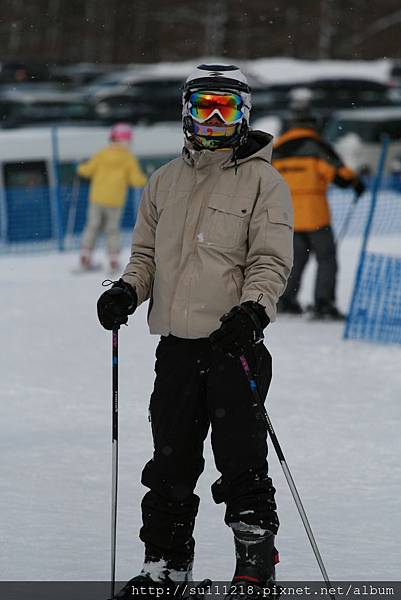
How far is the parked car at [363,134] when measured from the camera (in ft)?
63.8

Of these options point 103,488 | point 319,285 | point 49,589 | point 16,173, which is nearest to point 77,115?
point 16,173

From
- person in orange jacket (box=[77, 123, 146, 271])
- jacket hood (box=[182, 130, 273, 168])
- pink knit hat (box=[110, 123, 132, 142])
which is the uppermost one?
jacket hood (box=[182, 130, 273, 168])

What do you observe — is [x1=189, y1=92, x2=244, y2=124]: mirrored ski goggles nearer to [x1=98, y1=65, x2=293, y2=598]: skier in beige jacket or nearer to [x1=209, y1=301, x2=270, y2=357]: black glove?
[x1=98, y1=65, x2=293, y2=598]: skier in beige jacket

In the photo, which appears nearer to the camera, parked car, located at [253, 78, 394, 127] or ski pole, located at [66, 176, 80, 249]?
ski pole, located at [66, 176, 80, 249]

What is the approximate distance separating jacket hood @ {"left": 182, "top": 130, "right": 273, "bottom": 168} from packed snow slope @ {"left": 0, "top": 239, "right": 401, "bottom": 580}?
1.38 m

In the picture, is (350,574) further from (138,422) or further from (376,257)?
(376,257)

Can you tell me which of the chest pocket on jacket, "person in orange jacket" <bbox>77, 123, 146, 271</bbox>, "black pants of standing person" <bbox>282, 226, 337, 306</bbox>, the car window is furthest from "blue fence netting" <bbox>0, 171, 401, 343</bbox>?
the chest pocket on jacket

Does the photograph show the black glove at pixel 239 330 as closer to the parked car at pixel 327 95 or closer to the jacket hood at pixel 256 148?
the jacket hood at pixel 256 148

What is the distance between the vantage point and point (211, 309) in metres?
3.90

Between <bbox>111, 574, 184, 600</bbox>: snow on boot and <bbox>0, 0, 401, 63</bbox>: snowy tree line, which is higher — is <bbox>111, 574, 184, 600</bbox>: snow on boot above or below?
above

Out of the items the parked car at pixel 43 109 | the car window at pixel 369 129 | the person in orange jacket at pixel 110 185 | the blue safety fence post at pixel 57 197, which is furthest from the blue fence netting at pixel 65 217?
the parked car at pixel 43 109

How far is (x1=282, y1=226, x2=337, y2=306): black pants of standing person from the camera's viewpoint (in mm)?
10195

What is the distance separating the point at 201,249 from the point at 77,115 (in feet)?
55.7

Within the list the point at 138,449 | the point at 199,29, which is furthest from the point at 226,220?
the point at 199,29
